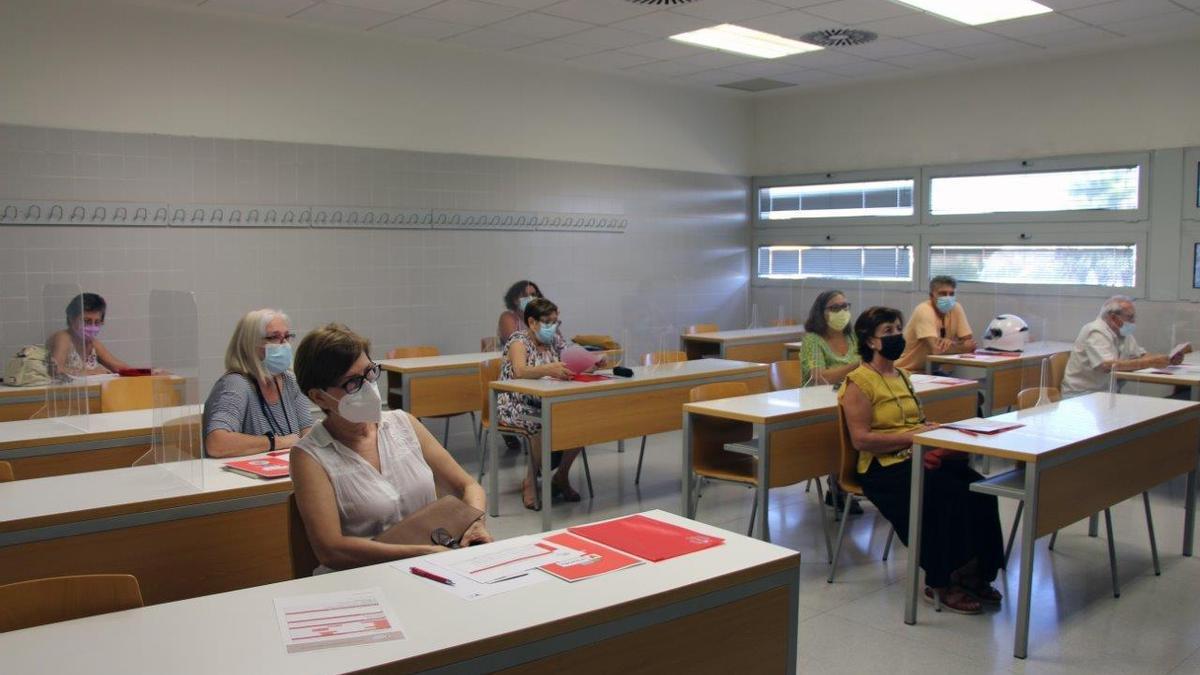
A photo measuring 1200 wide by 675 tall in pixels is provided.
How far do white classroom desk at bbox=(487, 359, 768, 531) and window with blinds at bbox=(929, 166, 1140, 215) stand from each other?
372 centimetres

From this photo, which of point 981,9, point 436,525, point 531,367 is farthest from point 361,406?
point 981,9

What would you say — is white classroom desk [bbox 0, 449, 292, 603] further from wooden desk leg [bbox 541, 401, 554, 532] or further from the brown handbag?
wooden desk leg [bbox 541, 401, 554, 532]

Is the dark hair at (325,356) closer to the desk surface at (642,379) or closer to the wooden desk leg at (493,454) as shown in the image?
the desk surface at (642,379)

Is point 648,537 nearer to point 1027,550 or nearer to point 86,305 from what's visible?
point 1027,550

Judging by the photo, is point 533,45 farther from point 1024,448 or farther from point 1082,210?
point 1024,448

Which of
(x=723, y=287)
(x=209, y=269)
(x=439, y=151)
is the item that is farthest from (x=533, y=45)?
(x=723, y=287)

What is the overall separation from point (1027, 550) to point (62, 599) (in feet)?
9.90

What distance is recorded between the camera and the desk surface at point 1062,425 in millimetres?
3529

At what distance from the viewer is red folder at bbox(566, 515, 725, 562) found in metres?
2.23

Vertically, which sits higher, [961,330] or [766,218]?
[766,218]

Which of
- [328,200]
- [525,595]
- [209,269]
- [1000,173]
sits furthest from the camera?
[1000,173]

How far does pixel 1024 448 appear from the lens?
350 centimetres

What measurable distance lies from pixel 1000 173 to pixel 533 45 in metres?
4.13

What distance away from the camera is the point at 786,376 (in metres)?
5.76
